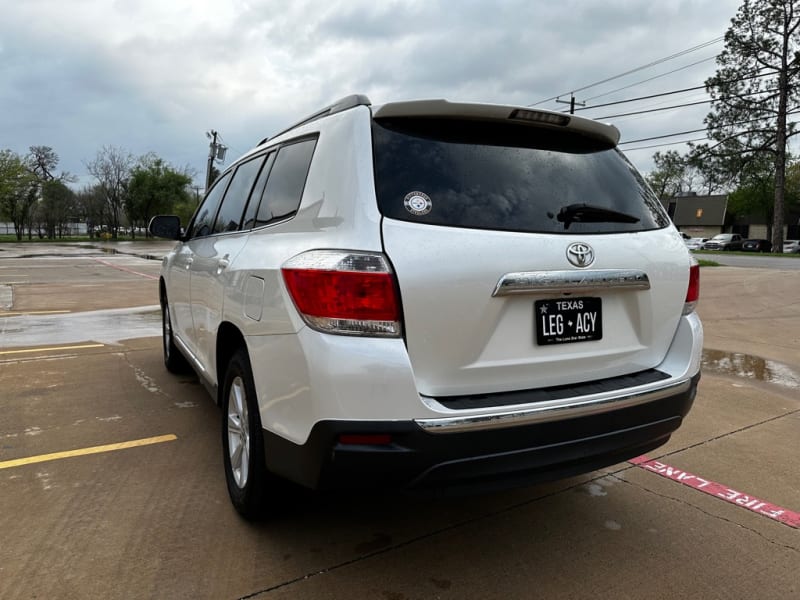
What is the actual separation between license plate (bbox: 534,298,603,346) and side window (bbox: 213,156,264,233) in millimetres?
1863

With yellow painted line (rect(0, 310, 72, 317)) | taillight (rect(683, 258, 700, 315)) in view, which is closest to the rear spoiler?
taillight (rect(683, 258, 700, 315))

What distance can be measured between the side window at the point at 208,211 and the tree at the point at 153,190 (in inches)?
2510

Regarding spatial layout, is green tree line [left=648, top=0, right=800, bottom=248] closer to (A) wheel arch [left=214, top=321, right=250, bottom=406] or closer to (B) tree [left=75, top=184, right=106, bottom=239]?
(A) wheel arch [left=214, top=321, right=250, bottom=406]

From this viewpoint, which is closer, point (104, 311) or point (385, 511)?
point (385, 511)

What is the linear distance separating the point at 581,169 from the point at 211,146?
29.5 meters

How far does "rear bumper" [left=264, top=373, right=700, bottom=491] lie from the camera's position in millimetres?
2008

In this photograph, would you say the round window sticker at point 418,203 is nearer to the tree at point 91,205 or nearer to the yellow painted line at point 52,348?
the yellow painted line at point 52,348

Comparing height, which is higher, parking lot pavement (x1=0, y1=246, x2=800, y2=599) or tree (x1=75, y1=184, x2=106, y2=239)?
tree (x1=75, y1=184, x2=106, y2=239)

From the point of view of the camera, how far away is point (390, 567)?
2467 mm

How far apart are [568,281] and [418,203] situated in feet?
2.11

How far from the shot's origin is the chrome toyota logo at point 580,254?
2299 millimetres

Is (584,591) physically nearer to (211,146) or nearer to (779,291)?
(779,291)

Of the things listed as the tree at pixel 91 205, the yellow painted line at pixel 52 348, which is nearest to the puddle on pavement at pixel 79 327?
the yellow painted line at pixel 52 348

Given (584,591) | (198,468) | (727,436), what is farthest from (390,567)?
(727,436)
